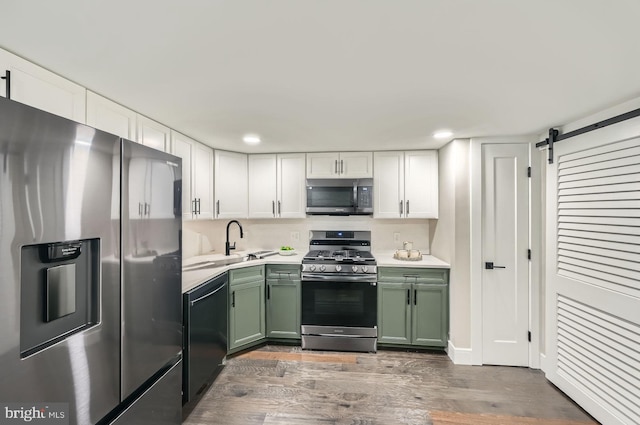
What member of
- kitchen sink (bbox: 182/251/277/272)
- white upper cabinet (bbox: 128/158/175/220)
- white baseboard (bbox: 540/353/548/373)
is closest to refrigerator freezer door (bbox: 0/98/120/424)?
white upper cabinet (bbox: 128/158/175/220)

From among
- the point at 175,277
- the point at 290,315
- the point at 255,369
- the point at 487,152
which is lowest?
the point at 255,369

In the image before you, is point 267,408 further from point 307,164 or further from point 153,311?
point 307,164

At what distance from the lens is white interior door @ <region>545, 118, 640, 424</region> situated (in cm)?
178

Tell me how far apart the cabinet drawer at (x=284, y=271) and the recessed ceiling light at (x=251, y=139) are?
1358mm

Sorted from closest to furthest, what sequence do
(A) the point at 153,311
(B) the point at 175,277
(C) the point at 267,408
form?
(A) the point at 153,311, (B) the point at 175,277, (C) the point at 267,408

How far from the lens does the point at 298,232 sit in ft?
12.3

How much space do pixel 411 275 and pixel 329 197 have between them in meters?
1.27

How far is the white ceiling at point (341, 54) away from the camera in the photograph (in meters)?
1.01

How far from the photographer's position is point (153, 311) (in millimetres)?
1413

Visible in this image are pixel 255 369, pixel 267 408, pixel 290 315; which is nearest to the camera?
pixel 267 408

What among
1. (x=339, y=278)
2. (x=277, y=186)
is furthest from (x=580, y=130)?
(x=277, y=186)

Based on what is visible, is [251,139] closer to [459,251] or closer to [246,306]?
[246,306]

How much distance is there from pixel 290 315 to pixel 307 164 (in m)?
1.77

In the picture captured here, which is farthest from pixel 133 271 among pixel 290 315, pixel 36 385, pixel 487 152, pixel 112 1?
pixel 487 152
